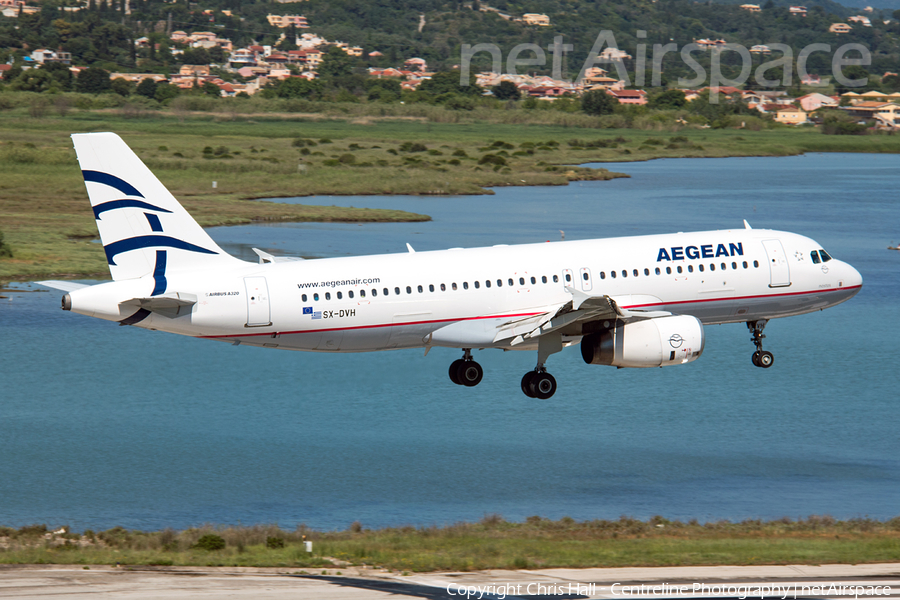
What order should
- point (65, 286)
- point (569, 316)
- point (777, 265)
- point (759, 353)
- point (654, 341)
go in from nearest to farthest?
point (65, 286) → point (569, 316) → point (654, 341) → point (777, 265) → point (759, 353)

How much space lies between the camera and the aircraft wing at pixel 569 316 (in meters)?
42.4

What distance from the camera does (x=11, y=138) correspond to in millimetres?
182000

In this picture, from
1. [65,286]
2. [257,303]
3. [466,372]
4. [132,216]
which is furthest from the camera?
[466,372]

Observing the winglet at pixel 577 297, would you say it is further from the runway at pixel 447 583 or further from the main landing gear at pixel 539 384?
the runway at pixel 447 583

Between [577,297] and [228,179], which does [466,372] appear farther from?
[228,179]

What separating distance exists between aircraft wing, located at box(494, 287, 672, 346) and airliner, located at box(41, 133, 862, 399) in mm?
53

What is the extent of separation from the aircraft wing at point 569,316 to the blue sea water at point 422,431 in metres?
16.3

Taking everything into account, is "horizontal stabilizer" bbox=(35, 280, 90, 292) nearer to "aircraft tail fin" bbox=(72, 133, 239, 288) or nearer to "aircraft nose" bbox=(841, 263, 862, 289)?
"aircraft tail fin" bbox=(72, 133, 239, 288)

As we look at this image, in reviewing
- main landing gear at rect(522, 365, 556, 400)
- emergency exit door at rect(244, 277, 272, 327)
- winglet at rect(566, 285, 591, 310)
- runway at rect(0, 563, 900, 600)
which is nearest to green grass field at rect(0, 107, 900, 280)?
emergency exit door at rect(244, 277, 272, 327)

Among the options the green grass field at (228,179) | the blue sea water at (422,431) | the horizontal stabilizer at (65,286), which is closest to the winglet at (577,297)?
the horizontal stabilizer at (65,286)

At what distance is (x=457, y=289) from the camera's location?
44531 millimetres

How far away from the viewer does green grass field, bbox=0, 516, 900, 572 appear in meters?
42.8

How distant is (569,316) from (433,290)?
201 inches

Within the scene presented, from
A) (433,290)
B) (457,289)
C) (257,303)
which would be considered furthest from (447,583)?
(257,303)
